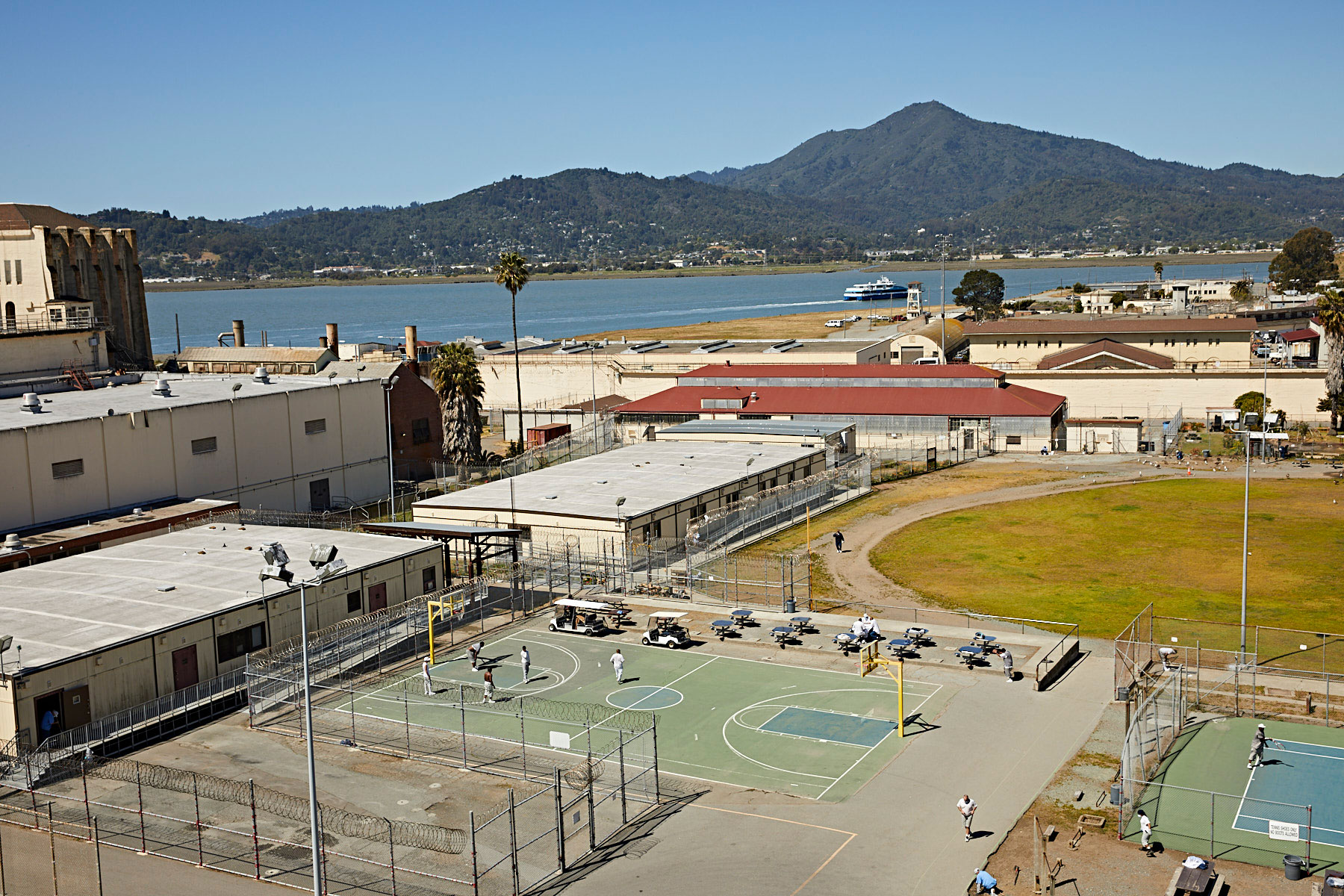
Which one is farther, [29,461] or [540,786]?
[29,461]

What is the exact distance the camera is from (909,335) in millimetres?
132875

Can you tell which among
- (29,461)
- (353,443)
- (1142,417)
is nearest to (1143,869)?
(29,461)

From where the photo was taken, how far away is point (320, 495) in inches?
2889

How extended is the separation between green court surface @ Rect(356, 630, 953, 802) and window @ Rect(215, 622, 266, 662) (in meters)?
4.93

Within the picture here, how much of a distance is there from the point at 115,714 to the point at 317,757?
7273 millimetres

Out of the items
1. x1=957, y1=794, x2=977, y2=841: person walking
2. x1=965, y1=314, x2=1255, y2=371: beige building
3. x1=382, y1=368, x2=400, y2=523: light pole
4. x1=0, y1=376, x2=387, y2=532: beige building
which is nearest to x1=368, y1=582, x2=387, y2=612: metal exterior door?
x1=0, y1=376, x2=387, y2=532: beige building

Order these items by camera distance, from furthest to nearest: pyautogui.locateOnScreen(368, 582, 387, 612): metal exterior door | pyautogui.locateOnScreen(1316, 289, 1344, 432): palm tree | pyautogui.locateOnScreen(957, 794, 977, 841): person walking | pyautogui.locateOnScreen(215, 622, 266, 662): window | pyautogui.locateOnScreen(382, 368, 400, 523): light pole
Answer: pyautogui.locateOnScreen(1316, 289, 1344, 432): palm tree → pyautogui.locateOnScreen(382, 368, 400, 523): light pole → pyautogui.locateOnScreen(368, 582, 387, 612): metal exterior door → pyautogui.locateOnScreen(215, 622, 266, 662): window → pyautogui.locateOnScreen(957, 794, 977, 841): person walking

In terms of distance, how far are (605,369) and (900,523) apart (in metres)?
52.0

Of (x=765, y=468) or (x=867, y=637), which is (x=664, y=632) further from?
(x=765, y=468)

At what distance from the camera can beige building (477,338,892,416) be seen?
381 feet

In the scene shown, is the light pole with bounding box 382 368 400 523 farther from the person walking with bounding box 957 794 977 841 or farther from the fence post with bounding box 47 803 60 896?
the person walking with bounding box 957 794 977 841

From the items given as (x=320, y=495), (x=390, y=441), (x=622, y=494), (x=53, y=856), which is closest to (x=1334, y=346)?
(x=622, y=494)

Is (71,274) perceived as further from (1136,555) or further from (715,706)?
(1136,555)

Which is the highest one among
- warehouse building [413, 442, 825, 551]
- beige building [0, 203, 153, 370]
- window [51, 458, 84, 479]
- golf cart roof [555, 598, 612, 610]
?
beige building [0, 203, 153, 370]
